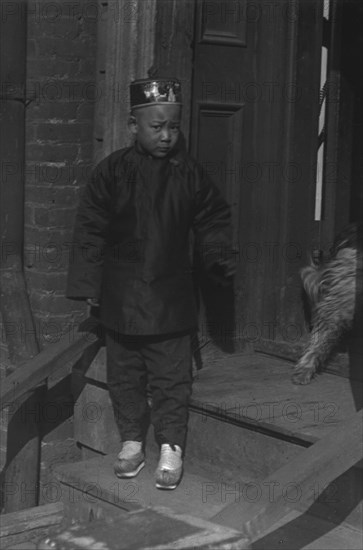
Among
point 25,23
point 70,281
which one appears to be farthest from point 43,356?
point 25,23

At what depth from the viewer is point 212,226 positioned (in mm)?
5250

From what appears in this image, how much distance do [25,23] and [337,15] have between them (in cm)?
185

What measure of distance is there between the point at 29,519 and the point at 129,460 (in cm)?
55

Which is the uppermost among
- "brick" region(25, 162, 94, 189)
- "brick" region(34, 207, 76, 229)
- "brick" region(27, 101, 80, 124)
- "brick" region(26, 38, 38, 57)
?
"brick" region(26, 38, 38, 57)

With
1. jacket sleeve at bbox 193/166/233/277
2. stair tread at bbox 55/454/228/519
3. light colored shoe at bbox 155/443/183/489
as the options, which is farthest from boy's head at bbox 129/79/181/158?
stair tread at bbox 55/454/228/519

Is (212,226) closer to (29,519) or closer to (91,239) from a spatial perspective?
(91,239)

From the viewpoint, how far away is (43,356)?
5648 mm

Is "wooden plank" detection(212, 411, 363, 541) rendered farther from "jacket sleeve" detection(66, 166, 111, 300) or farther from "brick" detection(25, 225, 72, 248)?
"brick" detection(25, 225, 72, 248)

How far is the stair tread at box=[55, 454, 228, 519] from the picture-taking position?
492 cm

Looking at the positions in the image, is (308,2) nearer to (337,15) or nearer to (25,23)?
(337,15)

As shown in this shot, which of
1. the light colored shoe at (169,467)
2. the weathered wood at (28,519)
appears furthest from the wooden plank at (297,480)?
the weathered wood at (28,519)

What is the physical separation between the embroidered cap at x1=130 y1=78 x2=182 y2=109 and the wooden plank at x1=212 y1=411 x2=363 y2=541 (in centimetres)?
181

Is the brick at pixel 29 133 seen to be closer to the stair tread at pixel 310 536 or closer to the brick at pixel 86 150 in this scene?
the brick at pixel 86 150

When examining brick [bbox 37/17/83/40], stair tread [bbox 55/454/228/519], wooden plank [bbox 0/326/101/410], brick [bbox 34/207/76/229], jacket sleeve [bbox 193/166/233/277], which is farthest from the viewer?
brick [bbox 34/207/76/229]
